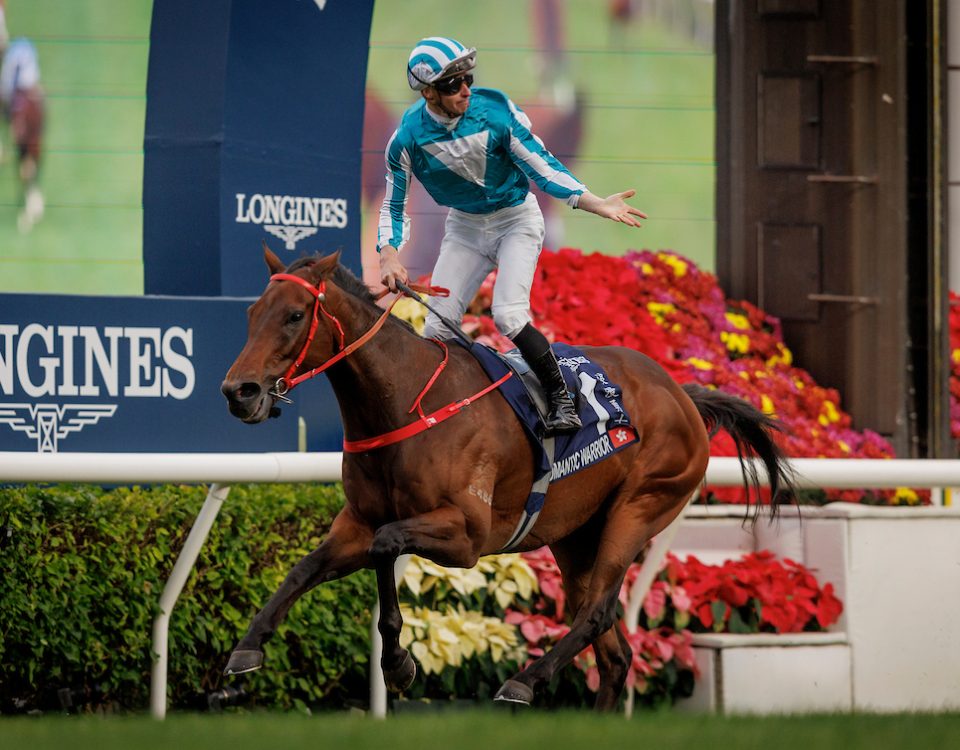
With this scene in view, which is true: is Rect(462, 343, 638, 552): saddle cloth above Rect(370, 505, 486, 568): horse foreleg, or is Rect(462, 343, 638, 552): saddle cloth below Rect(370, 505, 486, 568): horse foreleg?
above

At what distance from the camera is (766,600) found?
22.5ft

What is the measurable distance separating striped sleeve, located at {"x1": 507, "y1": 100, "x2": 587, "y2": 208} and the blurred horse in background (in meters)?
5.41

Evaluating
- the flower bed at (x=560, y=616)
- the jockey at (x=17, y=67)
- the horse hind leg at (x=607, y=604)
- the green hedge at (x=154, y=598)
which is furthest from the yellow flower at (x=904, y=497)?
the jockey at (x=17, y=67)

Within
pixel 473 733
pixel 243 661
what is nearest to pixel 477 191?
pixel 243 661

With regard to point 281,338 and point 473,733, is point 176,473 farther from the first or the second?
point 473,733

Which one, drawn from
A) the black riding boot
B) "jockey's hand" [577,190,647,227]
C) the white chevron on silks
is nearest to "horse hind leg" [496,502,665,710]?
the black riding boot

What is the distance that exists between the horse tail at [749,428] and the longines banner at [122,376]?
5.07 feet

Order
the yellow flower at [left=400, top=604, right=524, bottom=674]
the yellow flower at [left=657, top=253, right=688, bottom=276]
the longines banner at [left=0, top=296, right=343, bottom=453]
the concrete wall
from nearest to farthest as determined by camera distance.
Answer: the longines banner at [left=0, top=296, right=343, bottom=453]
the yellow flower at [left=400, top=604, right=524, bottom=674]
the concrete wall
the yellow flower at [left=657, top=253, right=688, bottom=276]

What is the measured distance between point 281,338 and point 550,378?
1025mm

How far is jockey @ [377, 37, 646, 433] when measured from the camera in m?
5.21

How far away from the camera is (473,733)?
12.3ft

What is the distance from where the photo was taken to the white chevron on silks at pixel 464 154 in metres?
5.27

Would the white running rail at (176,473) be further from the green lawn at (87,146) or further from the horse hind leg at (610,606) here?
the green lawn at (87,146)

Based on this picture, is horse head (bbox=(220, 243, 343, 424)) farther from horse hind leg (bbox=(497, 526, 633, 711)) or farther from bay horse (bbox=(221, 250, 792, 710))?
horse hind leg (bbox=(497, 526, 633, 711))
